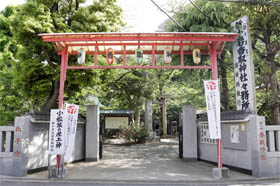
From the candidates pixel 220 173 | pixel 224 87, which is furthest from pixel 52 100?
pixel 224 87

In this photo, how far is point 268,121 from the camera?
12109 mm

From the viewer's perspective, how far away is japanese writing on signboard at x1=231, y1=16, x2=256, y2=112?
7488 millimetres

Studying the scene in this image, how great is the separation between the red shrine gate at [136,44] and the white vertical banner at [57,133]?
0.33 m

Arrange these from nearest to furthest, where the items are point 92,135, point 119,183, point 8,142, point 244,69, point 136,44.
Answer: point 119,183 < point 8,142 < point 136,44 < point 244,69 < point 92,135

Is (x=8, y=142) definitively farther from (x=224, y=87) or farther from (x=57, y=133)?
(x=224, y=87)

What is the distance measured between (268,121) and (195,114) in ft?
16.5

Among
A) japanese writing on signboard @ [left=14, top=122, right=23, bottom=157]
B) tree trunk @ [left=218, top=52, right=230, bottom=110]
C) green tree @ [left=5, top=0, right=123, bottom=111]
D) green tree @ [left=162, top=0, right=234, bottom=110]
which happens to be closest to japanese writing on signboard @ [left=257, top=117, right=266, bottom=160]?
green tree @ [left=162, top=0, right=234, bottom=110]

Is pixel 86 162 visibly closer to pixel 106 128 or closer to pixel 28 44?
pixel 28 44

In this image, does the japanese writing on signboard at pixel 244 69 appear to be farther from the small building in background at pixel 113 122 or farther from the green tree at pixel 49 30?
the small building in background at pixel 113 122

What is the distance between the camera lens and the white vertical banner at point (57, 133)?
6.50m

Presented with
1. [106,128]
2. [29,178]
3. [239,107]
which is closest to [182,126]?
[239,107]

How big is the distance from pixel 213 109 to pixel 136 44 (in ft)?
11.5

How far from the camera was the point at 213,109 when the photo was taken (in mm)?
6652

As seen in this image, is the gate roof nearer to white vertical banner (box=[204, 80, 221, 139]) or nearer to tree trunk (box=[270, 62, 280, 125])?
white vertical banner (box=[204, 80, 221, 139])
